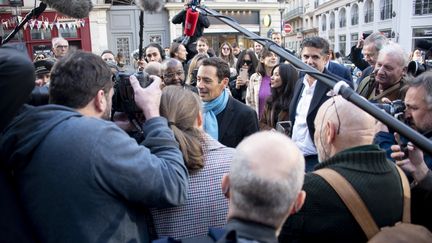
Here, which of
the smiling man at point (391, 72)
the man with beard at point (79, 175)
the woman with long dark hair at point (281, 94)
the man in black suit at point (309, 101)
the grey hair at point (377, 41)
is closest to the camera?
the man with beard at point (79, 175)

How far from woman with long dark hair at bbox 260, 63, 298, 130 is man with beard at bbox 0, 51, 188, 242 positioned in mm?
2819

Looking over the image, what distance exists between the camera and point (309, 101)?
3.54 metres

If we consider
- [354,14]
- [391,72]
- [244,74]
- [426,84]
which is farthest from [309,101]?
[354,14]

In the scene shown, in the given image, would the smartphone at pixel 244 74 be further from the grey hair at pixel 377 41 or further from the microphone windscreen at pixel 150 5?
the microphone windscreen at pixel 150 5

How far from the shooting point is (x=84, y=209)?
1.36 metres

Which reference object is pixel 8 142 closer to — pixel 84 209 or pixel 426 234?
pixel 84 209

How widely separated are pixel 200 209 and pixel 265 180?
667mm

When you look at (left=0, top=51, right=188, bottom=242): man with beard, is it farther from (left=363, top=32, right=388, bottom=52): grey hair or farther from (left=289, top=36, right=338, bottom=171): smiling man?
(left=363, top=32, right=388, bottom=52): grey hair

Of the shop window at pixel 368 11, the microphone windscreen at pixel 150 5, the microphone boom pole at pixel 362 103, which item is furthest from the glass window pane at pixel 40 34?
the shop window at pixel 368 11

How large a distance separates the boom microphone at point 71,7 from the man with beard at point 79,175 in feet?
3.50

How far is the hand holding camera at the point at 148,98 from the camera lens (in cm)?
171

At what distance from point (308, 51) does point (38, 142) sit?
3.06 m

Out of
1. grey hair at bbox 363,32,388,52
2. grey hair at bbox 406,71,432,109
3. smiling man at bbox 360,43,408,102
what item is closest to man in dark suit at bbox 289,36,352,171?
smiling man at bbox 360,43,408,102

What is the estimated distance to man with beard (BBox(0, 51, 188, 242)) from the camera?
135cm
